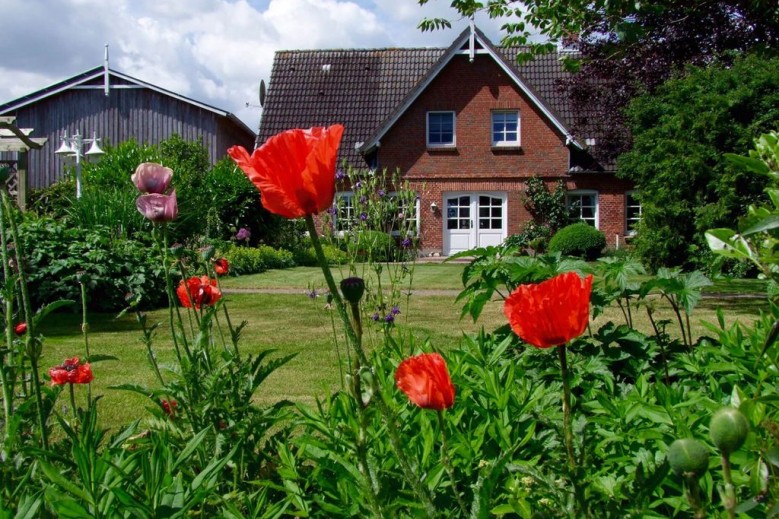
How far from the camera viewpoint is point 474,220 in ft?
79.7

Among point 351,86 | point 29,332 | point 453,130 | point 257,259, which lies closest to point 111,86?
point 351,86

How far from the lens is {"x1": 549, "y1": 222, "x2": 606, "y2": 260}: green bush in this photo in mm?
20797

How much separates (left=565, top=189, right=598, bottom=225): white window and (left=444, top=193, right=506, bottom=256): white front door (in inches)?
80.0

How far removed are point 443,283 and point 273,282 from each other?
3114 mm

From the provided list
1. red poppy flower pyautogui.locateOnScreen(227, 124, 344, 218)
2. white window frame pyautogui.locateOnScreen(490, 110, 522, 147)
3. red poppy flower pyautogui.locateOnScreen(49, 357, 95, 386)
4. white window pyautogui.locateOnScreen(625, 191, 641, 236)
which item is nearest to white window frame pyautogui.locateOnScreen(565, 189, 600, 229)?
white window pyautogui.locateOnScreen(625, 191, 641, 236)

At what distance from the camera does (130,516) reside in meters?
1.59

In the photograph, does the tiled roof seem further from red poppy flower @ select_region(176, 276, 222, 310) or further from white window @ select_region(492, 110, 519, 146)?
red poppy flower @ select_region(176, 276, 222, 310)

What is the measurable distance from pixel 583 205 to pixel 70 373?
2301 centimetres

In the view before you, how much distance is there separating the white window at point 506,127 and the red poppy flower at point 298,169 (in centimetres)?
2355

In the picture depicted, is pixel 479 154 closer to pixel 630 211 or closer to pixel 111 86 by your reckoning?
pixel 630 211

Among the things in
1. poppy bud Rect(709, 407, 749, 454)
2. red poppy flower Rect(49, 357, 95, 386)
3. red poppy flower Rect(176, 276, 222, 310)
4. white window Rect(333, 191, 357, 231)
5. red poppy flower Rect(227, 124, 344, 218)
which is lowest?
red poppy flower Rect(49, 357, 95, 386)

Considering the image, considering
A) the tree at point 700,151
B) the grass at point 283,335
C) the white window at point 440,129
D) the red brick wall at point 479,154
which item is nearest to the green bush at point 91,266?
the grass at point 283,335

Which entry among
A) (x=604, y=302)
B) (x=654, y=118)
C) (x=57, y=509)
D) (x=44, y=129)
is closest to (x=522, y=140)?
(x=654, y=118)

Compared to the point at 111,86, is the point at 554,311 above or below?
below
